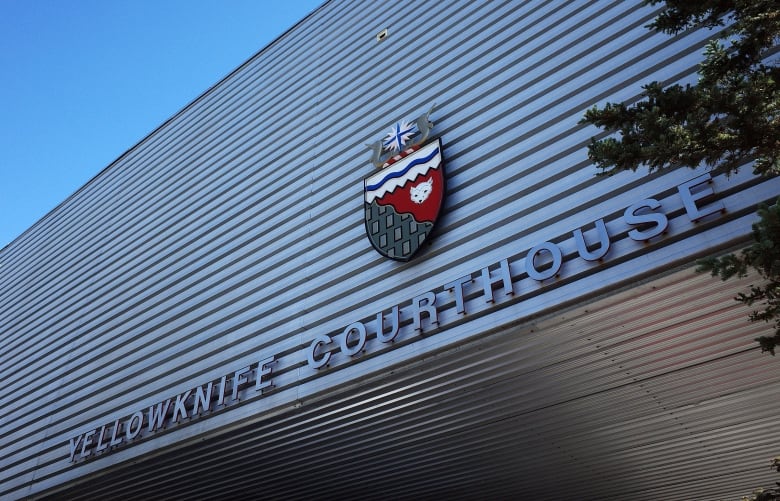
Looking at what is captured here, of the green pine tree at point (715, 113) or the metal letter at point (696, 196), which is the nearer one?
the green pine tree at point (715, 113)

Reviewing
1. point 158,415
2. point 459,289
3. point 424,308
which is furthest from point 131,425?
point 459,289

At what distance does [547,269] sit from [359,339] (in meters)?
3.62

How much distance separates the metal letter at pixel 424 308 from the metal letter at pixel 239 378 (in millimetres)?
4234

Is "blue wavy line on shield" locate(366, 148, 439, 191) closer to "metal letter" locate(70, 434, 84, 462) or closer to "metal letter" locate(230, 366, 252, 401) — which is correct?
"metal letter" locate(230, 366, 252, 401)

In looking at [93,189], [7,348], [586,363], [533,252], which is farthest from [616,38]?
[7,348]

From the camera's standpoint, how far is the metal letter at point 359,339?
414 inches

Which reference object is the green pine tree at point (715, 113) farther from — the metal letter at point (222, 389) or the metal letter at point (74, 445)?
the metal letter at point (74, 445)

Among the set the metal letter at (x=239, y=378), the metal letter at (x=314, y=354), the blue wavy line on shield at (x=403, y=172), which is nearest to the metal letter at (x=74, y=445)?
the metal letter at (x=239, y=378)

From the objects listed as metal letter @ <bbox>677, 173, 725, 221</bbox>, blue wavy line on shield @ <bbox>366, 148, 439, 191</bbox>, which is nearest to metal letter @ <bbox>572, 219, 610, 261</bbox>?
metal letter @ <bbox>677, 173, 725, 221</bbox>

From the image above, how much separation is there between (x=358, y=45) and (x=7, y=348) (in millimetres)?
17261

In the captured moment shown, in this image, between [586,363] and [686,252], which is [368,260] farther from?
[686,252]

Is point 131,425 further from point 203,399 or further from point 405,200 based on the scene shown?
point 405,200

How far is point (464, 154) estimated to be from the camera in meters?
11.4

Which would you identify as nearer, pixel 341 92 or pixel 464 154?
pixel 464 154
